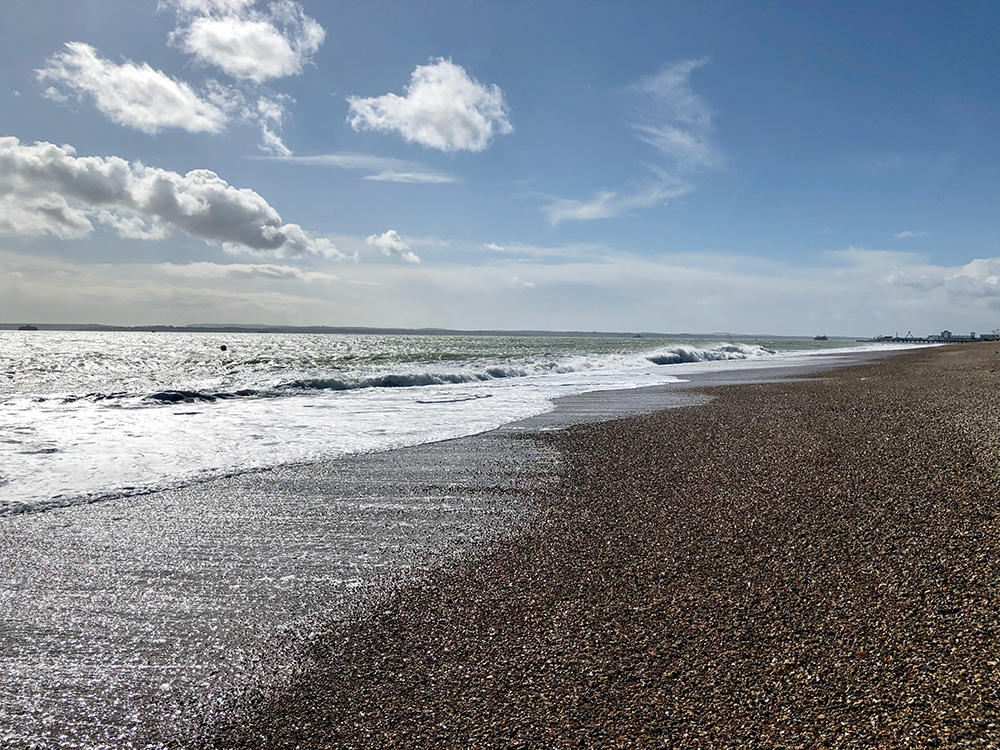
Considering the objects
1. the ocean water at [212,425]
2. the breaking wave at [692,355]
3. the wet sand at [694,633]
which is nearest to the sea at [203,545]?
the ocean water at [212,425]

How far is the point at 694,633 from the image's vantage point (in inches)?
140

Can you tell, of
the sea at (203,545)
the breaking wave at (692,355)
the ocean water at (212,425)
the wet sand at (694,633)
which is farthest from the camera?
the breaking wave at (692,355)

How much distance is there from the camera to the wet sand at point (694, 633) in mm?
2791

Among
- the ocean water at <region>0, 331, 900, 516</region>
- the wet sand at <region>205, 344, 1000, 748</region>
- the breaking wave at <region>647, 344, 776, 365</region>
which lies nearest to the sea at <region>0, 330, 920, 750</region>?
the ocean water at <region>0, 331, 900, 516</region>

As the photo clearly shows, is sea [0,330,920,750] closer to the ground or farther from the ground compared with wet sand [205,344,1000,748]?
closer to the ground

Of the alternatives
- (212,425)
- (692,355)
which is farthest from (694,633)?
(692,355)

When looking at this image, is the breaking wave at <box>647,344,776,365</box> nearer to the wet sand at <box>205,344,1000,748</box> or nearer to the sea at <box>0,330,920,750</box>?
the sea at <box>0,330,920,750</box>

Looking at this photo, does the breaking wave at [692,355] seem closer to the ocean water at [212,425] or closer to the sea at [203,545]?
the ocean water at [212,425]

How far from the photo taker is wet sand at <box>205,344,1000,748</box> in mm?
2791

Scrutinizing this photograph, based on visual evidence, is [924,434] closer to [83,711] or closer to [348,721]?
[348,721]

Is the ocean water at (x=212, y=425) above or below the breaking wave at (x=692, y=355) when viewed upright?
below

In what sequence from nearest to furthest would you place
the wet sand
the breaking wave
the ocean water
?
the wet sand
the ocean water
the breaking wave

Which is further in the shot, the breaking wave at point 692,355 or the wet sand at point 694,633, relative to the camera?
the breaking wave at point 692,355

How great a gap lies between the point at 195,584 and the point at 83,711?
1.55m
